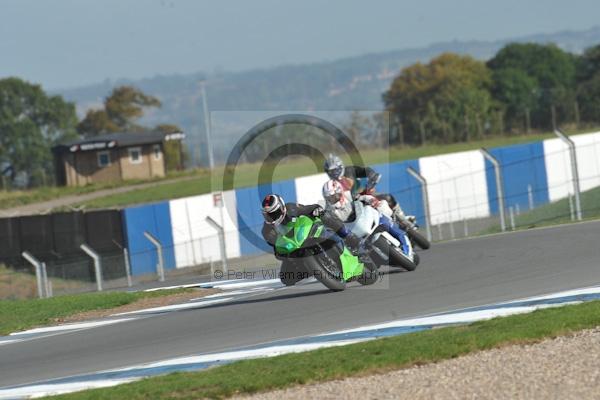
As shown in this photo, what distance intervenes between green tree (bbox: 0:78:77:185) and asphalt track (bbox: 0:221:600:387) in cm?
7686

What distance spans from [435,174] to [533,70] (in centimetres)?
5939

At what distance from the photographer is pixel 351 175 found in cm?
1603

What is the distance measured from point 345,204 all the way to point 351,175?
117 cm


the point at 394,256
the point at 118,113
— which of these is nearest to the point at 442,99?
the point at 118,113

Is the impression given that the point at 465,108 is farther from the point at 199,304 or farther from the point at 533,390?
the point at 533,390

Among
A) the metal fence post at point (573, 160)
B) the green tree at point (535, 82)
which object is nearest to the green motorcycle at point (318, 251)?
the metal fence post at point (573, 160)

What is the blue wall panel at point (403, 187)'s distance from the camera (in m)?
31.1

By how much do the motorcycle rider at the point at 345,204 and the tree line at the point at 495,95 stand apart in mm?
49393

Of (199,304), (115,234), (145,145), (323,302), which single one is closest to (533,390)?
(323,302)

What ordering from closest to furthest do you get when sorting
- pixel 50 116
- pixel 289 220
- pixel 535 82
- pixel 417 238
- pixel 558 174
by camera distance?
1. pixel 289 220
2. pixel 417 238
3. pixel 558 174
4. pixel 535 82
5. pixel 50 116

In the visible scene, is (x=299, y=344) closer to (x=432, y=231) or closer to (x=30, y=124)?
(x=432, y=231)

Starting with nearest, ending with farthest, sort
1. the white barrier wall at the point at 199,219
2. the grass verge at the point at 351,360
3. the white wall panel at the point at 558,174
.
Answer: the grass verge at the point at 351,360 → the white barrier wall at the point at 199,219 → the white wall panel at the point at 558,174

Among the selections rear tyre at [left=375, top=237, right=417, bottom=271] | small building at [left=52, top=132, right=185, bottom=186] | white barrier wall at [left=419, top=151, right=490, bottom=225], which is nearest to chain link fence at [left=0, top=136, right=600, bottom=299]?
white barrier wall at [left=419, top=151, right=490, bottom=225]

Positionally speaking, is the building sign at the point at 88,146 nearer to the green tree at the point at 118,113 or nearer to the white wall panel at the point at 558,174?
the white wall panel at the point at 558,174
